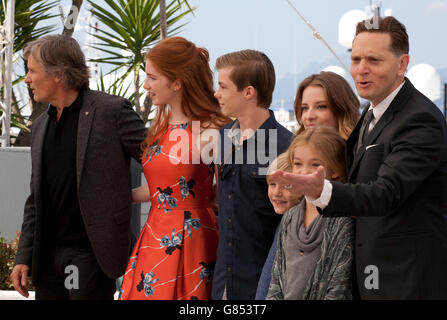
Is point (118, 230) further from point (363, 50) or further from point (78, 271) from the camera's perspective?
point (363, 50)

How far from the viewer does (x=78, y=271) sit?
8.96ft

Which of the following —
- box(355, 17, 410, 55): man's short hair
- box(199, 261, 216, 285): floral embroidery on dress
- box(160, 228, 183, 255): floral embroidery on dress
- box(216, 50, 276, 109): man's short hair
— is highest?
box(355, 17, 410, 55): man's short hair

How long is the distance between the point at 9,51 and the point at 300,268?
20.6 feet

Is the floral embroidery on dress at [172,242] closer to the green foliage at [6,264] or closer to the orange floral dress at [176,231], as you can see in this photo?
the orange floral dress at [176,231]

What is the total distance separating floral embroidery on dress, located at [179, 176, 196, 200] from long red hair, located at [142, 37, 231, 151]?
0.23 m

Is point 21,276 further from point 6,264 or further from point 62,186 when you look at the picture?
point 6,264

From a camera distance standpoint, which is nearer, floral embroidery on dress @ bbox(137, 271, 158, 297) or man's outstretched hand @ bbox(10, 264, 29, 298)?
floral embroidery on dress @ bbox(137, 271, 158, 297)

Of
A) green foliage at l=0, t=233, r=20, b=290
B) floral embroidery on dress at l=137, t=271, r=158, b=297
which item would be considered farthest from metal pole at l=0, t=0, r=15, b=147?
floral embroidery on dress at l=137, t=271, r=158, b=297

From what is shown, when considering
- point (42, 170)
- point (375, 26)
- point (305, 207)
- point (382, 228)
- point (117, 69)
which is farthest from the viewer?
point (117, 69)

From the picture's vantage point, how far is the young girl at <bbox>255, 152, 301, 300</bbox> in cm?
233

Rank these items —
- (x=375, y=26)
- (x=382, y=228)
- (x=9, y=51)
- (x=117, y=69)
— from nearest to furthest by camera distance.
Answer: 1. (x=382, y=228)
2. (x=375, y=26)
3. (x=9, y=51)
4. (x=117, y=69)

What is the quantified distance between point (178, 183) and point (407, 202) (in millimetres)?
994

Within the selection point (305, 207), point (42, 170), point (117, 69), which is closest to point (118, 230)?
point (42, 170)
